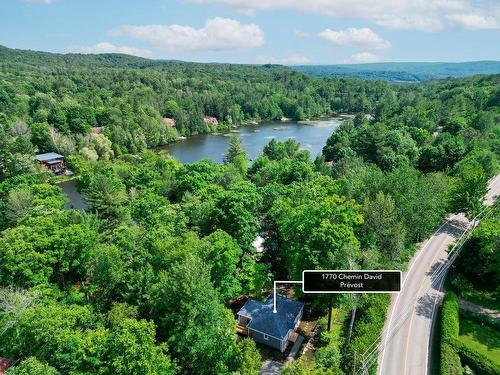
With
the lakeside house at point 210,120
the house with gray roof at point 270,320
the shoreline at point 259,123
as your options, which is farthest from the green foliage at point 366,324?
the lakeside house at point 210,120

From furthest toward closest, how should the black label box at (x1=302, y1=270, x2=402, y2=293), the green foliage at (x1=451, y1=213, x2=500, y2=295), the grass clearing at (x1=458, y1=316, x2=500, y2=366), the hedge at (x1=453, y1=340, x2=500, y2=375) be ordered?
1. the green foliage at (x1=451, y1=213, x2=500, y2=295)
2. the grass clearing at (x1=458, y1=316, x2=500, y2=366)
3. the hedge at (x1=453, y1=340, x2=500, y2=375)
4. the black label box at (x1=302, y1=270, x2=402, y2=293)

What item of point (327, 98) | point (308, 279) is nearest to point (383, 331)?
point (308, 279)

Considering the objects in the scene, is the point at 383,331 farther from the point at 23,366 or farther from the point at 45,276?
the point at 45,276

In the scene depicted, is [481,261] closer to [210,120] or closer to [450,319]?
[450,319]

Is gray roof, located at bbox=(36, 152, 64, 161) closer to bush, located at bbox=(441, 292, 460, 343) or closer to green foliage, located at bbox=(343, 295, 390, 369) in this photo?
green foliage, located at bbox=(343, 295, 390, 369)

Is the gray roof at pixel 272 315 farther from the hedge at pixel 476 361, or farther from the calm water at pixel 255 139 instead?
the calm water at pixel 255 139

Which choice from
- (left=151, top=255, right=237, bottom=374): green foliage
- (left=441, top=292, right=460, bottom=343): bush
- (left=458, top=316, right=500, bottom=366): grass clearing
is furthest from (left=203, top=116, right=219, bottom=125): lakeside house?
(left=458, top=316, right=500, bottom=366): grass clearing
